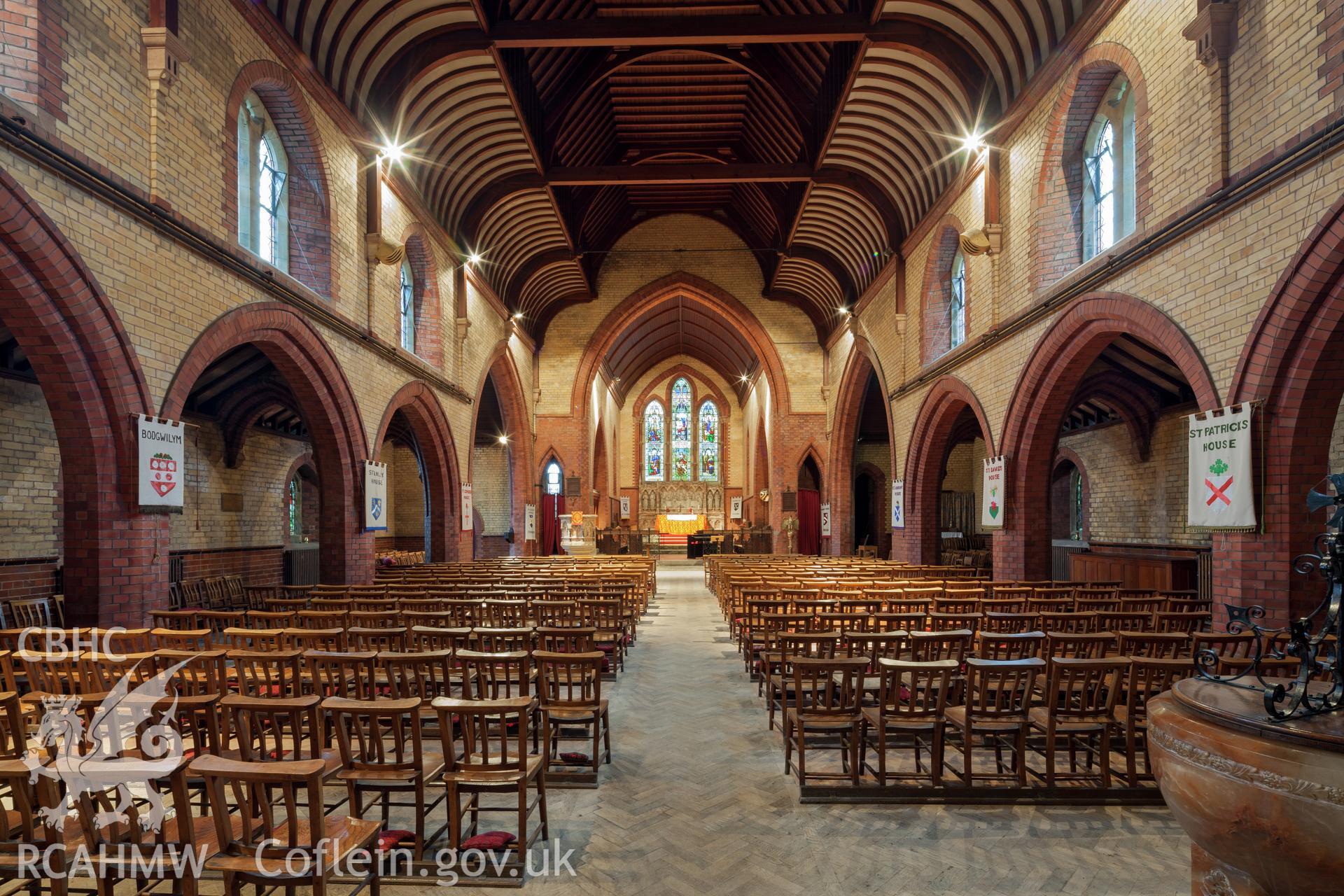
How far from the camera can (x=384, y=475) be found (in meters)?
11.8

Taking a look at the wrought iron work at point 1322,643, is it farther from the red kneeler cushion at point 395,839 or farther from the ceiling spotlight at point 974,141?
the ceiling spotlight at point 974,141

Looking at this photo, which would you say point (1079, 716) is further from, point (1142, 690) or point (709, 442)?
point (709, 442)

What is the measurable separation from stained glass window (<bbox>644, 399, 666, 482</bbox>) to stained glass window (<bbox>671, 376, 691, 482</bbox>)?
59cm

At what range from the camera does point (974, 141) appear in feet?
36.2

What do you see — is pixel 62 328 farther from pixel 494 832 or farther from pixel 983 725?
pixel 983 725

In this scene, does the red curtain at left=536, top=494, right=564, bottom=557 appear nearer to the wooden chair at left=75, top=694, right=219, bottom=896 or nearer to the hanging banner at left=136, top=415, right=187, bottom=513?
the hanging banner at left=136, top=415, right=187, bottom=513

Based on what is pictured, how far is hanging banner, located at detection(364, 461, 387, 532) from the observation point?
1102 centimetres

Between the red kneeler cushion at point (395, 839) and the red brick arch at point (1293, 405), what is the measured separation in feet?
20.8

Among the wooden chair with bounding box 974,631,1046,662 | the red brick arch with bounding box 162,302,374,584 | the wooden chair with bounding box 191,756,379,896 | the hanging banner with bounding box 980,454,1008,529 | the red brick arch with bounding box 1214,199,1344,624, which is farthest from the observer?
the hanging banner with bounding box 980,454,1008,529

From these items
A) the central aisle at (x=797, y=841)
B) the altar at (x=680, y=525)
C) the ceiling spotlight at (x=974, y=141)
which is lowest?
the altar at (x=680, y=525)

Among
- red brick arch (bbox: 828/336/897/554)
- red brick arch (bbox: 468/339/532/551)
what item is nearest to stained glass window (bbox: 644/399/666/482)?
red brick arch (bbox: 468/339/532/551)

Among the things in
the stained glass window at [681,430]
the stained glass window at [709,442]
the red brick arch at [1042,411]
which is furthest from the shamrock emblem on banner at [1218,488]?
the stained glass window at [681,430]

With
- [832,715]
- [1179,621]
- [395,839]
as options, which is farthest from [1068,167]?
[395,839]

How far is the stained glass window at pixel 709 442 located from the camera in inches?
1432
